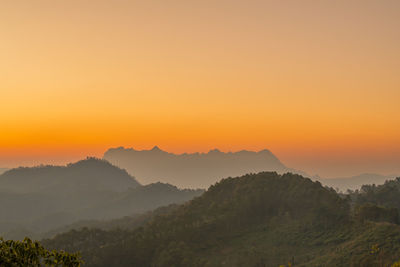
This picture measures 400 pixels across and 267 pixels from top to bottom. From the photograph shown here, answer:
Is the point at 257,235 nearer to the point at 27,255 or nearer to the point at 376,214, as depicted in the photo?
the point at 376,214

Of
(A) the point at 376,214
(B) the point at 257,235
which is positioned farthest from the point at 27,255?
(A) the point at 376,214

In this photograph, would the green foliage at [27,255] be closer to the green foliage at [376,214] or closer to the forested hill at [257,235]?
the forested hill at [257,235]

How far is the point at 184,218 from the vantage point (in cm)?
10200

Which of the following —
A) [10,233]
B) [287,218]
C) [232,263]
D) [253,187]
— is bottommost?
[10,233]

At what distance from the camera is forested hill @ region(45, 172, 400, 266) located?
197 ft

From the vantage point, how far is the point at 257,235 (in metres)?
84.7

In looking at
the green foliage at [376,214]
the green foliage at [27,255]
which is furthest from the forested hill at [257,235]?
the green foliage at [27,255]

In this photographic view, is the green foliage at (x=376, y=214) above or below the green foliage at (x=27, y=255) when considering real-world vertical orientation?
below

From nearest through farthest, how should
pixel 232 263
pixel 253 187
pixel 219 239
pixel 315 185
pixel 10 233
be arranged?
pixel 232 263 → pixel 219 239 → pixel 315 185 → pixel 253 187 → pixel 10 233

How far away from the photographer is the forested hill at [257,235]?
60094 mm

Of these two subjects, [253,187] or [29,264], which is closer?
[29,264]

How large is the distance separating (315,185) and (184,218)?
40518 millimetres

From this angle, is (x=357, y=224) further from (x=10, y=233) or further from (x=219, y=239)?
(x=10, y=233)

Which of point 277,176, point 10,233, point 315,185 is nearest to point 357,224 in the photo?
point 315,185
